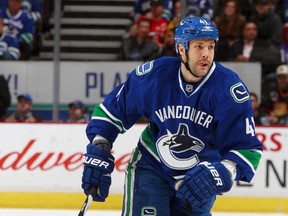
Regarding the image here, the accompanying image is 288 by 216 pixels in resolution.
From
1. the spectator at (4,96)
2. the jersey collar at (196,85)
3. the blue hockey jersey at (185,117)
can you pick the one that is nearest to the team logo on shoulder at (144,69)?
the blue hockey jersey at (185,117)

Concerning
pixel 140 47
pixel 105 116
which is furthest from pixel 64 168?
pixel 105 116

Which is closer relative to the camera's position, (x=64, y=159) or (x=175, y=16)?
(x=64, y=159)

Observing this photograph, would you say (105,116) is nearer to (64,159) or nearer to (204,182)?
(204,182)

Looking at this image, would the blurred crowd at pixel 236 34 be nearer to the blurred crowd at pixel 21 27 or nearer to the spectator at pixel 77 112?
the spectator at pixel 77 112

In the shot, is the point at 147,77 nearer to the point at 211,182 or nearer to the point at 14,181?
the point at 211,182

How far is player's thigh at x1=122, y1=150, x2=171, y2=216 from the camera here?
347 centimetres

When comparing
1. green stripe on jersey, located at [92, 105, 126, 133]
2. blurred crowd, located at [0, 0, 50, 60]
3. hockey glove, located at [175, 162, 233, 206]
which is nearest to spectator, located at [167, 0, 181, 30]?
blurred crowd, located at [0, 0, 50, 60]

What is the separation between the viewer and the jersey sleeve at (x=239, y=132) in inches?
129

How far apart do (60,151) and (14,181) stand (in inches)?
14.8

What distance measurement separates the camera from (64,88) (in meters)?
7.20

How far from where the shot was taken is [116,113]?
3.58 m

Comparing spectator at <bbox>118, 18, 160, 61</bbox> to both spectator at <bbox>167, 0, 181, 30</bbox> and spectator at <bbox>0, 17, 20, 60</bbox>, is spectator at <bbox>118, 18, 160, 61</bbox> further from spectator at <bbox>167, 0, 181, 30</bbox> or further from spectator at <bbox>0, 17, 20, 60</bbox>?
spectator at <bbox>0, 17, 20, 60</bbox>

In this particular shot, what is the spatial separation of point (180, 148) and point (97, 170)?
1.09 feet

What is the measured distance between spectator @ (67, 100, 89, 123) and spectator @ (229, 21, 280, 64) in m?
1.24
